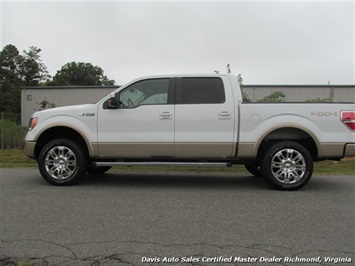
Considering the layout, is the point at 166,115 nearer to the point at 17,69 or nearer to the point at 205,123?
the point at 205,123

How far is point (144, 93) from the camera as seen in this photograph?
6836mm

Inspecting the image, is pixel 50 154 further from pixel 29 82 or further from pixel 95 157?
pixel 29 82

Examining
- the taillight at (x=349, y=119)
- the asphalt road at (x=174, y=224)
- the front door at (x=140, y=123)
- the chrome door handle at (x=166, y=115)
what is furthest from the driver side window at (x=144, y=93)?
the taillight at (x=349, y=119)

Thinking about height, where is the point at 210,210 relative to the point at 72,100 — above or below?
below

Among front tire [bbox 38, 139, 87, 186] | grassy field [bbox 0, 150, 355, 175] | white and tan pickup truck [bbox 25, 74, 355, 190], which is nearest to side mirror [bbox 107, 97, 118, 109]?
white and tan pickup truck [bbox 25, 74, 355, 190]

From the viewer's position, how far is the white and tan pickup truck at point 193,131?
6.40 metres

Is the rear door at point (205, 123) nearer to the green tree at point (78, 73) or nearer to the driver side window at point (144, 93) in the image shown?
the driver side window at point (144, 93)

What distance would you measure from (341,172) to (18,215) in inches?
304

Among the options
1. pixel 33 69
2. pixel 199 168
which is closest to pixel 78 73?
pixel 33 69

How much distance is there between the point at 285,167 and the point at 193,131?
70.9 inches

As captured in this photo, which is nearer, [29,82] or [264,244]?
[264,244]

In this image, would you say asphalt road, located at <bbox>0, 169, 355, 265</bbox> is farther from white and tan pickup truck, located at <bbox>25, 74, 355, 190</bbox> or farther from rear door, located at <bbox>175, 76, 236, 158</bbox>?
rear door, located at <bbox>175, 76, 236, 158</bbox>

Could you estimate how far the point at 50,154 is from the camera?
6.79 m

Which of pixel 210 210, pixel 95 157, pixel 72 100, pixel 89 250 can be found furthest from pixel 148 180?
pixel 72 100
